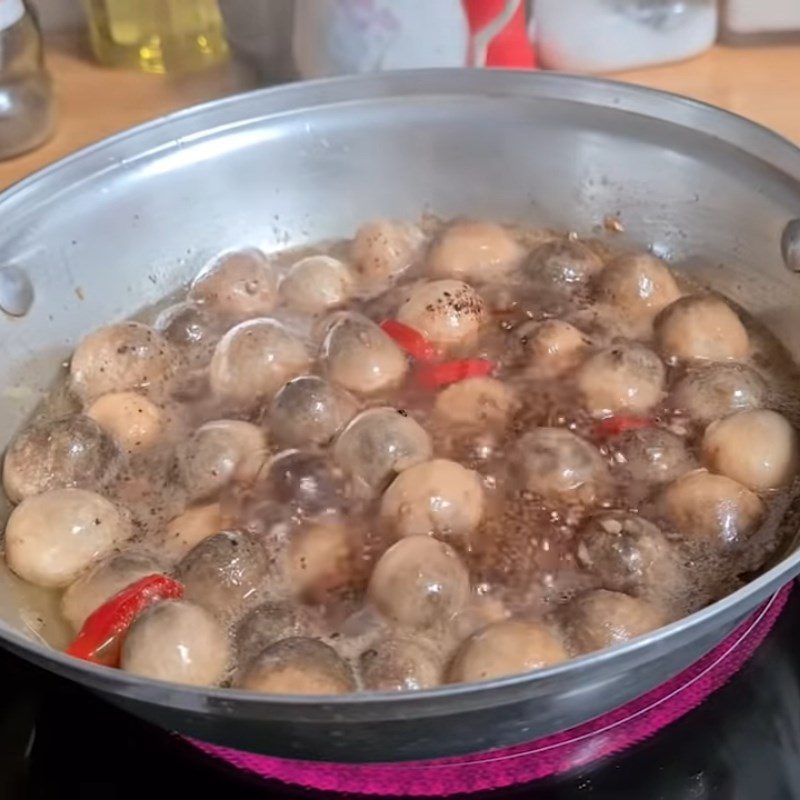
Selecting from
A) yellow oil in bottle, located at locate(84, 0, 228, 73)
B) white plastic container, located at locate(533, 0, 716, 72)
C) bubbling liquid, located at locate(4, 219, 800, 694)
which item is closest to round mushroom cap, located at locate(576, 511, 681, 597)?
bubbling liquid, located at locate(4, 219, 800, 694)

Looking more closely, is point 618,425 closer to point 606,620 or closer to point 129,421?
point 606,620

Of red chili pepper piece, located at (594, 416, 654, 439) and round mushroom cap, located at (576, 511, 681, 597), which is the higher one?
round mushroom cap, located at (576, 511, 681, 597)

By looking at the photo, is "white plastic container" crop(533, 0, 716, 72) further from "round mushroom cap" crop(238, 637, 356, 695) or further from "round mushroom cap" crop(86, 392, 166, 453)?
"round mushroom cap" crop(238, 637, 356, 695)

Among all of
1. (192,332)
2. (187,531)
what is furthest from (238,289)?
(187,531)

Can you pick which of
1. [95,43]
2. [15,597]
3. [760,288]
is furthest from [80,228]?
[760,288]

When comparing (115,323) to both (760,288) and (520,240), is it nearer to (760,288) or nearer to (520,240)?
(520,240)

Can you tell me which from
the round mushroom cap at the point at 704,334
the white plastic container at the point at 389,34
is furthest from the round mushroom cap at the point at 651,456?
the white plastic container at the point at 389,34
